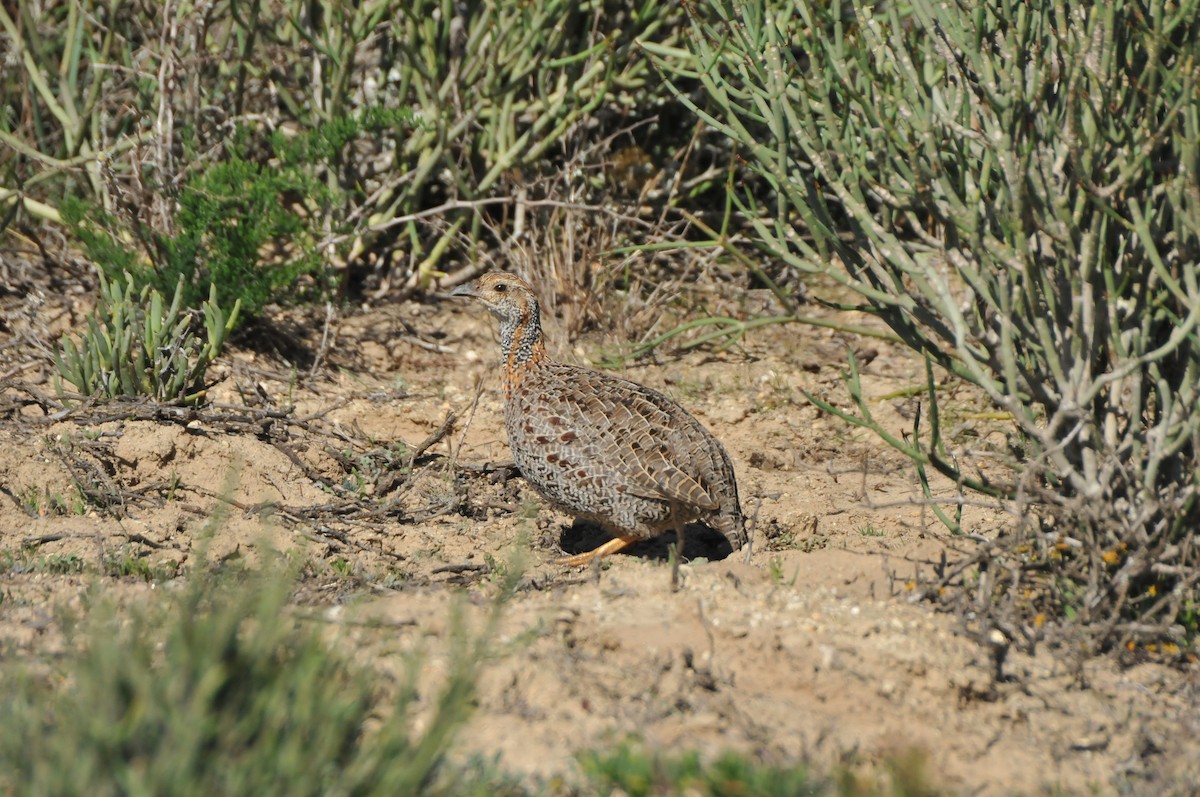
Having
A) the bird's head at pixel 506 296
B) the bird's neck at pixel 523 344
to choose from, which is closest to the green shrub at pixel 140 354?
the bird's head at pixel 506 296

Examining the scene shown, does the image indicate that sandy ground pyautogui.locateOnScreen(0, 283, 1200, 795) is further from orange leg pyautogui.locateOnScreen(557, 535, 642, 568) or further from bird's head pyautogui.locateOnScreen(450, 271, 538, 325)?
bird's head pyautogui.locateOnScreen(450, 271, 538, 325)

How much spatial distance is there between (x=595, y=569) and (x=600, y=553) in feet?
2.50

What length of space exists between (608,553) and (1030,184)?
8.53 feet

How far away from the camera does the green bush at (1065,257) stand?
4.27 meters

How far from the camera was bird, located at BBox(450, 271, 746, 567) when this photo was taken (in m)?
5.63

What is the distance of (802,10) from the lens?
4816 millimetres

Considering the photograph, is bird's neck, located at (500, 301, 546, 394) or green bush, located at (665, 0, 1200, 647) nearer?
green bush, located at (665, 0, 1200, 647)

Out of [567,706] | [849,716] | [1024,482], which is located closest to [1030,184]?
[1024,482]

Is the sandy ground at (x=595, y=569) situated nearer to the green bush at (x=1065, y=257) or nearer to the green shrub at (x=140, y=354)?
the green shrub at (x=140, y=354)

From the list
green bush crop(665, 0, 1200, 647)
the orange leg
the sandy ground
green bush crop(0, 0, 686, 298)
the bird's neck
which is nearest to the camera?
the sandy ground

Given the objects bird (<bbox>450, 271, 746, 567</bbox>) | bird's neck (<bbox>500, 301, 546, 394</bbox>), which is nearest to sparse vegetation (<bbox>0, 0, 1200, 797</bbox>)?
bird (<bbox>450, 271, 746, 567</bbox>)

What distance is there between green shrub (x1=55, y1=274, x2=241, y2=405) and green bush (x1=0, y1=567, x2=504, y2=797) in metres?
3.13

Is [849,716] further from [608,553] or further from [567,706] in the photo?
[608,553]

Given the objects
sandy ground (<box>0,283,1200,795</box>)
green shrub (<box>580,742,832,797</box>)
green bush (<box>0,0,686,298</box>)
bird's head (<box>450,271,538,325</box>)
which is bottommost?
sandy ground (<box>0,283,1200,795</box>)
